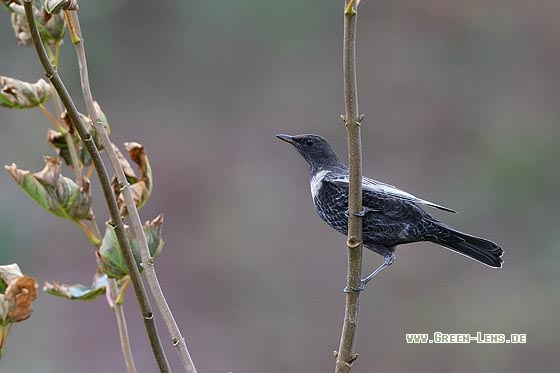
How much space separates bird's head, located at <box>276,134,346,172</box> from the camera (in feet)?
8.54

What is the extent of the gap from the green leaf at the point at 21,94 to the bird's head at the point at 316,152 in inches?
44.2

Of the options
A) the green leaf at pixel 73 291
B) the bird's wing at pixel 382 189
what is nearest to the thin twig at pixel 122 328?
the green leaf at pixel 73 291

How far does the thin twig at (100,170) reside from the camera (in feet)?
3.90

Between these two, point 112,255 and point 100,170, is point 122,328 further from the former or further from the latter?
point 100,170

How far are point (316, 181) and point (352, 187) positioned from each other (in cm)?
102

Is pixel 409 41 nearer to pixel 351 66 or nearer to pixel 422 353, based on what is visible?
pixel 422 353

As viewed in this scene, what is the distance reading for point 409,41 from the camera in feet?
36.2

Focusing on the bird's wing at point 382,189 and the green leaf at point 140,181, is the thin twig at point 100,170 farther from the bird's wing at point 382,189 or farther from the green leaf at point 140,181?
the bird's wing at point 382,189

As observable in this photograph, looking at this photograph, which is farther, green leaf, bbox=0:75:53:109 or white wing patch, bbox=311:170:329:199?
white wing patch, bbox=311:170:329:199

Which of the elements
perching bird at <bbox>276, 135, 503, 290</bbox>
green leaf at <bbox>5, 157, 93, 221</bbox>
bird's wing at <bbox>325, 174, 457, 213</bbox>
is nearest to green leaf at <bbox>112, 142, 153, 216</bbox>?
green leaf at <bbox>5, 157, 93, 221</bbox>

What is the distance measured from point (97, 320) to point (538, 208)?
4628mm

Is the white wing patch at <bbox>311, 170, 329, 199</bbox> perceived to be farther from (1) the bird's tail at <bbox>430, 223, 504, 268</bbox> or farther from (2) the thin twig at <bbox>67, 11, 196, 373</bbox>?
(2) the thin twig at <bbox>67, 11, 196, 373</bbox>

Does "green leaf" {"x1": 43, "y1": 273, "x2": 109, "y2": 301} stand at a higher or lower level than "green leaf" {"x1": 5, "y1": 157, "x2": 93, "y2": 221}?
lower

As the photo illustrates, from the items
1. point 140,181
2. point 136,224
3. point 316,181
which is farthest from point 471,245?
point 136,224
